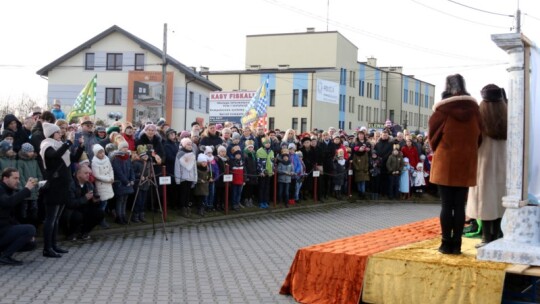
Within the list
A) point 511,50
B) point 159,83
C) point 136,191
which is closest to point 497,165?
point 511,50

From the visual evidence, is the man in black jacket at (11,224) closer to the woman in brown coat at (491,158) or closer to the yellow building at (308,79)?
the woman in brown coat at (491,158)

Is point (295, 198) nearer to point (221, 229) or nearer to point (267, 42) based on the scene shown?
point (221, 229)

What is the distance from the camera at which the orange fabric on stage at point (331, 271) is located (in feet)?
23.7

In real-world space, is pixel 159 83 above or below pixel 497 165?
above

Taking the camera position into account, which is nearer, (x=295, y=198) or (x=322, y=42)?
(x=295, y=198)

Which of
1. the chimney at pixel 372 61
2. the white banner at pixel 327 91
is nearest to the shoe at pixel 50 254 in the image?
the white banner at pixel 327 91

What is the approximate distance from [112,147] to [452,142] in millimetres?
7925

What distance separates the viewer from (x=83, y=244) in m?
11.2

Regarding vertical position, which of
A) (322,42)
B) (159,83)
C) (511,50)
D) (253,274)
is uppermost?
(322,42)

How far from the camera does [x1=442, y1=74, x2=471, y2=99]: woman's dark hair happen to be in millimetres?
6934

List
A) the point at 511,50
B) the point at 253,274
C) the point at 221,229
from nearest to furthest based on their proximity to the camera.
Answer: the point at 511,50 < the point at 253,274 < the point at 221,229

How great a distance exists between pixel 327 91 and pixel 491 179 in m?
53.4

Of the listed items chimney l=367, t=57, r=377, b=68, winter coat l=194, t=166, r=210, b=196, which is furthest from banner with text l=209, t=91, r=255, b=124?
chimney l=367, t=57, r=377, b=68

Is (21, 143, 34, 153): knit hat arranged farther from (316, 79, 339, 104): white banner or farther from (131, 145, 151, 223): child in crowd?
(316, 79, 339, 104): white banner
